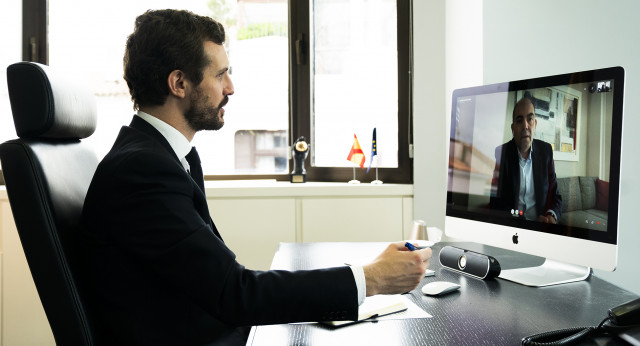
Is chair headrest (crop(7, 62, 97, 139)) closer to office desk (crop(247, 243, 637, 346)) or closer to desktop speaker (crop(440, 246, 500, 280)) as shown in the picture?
office desk (crop(247, 243, 637, 346))

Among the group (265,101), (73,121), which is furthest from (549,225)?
(265,101)

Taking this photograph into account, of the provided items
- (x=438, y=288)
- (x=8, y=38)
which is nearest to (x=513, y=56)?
(x=438, y=288)

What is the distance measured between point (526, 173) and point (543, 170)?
0.05 meters

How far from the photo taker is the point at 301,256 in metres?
1.71

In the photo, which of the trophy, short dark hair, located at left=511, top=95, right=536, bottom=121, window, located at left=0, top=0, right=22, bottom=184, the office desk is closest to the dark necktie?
the office desk

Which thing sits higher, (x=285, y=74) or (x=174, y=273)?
(x=285, y=74)

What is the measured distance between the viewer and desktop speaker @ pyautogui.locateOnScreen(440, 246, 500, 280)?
55.4 inches

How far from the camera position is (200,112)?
4.38ft

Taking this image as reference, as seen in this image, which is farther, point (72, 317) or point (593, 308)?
point (593, 308)

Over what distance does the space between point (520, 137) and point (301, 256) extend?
0.75 m

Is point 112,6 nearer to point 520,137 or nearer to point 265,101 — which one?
point 265,101

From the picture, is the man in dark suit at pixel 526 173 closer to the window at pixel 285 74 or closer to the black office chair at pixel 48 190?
the black office chair at pixel 48 190

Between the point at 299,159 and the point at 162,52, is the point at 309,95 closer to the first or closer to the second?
the point at 299,159

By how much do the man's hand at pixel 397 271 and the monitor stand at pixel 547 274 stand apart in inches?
16.6
